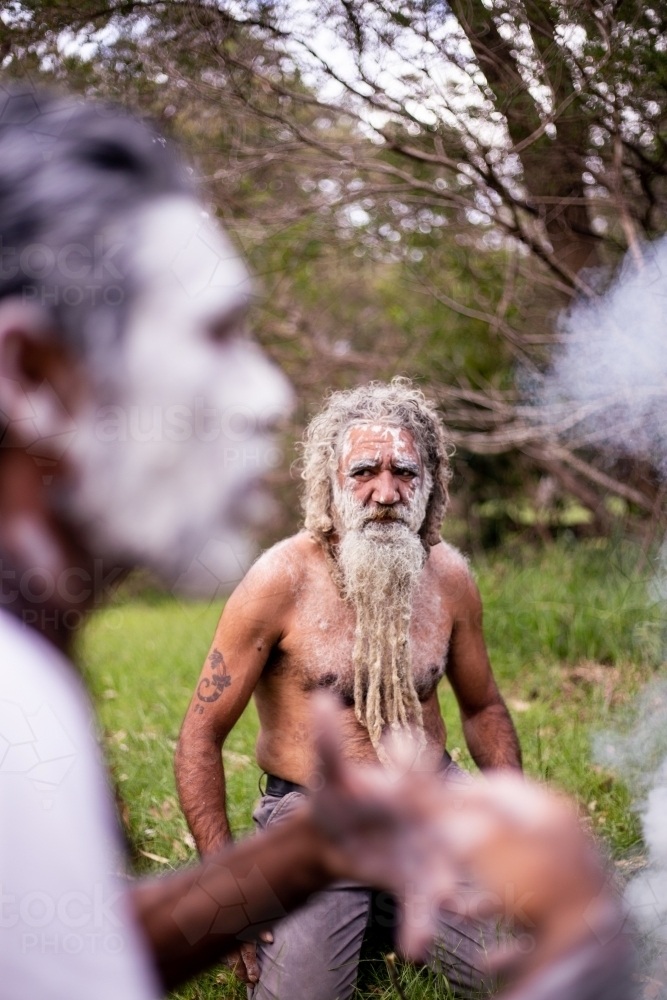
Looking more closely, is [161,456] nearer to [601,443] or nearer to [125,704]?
[125,704]

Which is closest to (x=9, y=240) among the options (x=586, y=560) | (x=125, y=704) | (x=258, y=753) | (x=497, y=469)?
(x=258, y=753)

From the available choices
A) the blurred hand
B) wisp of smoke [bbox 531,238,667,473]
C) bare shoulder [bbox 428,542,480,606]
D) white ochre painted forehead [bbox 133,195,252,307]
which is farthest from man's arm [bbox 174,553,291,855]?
wisp of smoke [bbox 531,238,667,473]

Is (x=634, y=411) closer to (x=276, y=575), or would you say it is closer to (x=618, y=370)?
(x=618, y=370)

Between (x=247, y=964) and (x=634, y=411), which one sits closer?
(x=247, y=964)

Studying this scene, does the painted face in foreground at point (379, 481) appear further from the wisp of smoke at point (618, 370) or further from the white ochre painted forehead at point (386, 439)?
the wisp of smoke at point (618, 370)

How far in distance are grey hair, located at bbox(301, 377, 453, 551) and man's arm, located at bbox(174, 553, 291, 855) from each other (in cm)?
26

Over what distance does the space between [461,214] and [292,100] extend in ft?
4.79

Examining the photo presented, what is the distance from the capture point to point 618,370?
14.8 ft

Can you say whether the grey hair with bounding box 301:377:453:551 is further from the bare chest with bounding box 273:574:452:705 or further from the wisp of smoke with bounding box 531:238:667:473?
the wisp of smoke with bounding box 531:238:667:473

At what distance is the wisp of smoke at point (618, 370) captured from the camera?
413 centimetres

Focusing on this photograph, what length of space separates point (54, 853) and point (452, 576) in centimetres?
210

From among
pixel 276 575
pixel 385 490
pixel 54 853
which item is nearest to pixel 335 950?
pixel 276 575

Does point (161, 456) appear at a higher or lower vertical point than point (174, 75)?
lower

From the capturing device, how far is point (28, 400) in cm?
103
